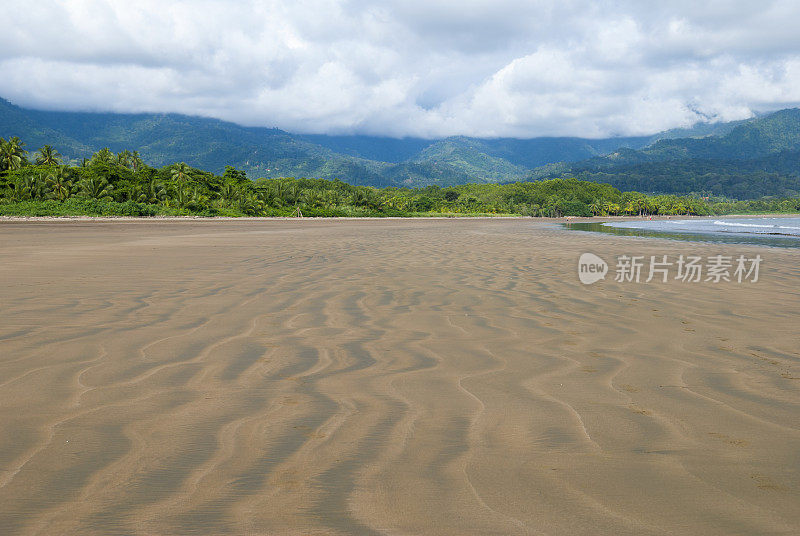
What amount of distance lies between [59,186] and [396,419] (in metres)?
Answer: 76.3

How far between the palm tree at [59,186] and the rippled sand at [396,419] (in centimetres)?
6905

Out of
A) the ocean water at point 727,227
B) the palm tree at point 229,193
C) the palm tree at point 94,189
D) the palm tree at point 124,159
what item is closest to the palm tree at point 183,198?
the palm tree at point 94,189

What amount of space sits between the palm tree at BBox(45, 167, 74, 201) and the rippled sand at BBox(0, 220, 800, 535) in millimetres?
69048

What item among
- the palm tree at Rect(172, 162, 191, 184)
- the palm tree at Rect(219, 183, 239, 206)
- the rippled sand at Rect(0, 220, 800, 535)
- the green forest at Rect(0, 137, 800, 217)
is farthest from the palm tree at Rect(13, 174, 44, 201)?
the rippled sand at Rect(0, 220, 800, 535)

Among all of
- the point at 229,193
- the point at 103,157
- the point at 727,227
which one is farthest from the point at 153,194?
the point at 727,227

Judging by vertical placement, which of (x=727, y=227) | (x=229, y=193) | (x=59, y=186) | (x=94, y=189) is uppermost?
(x=229, y=193)

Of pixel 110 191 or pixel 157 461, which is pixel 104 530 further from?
pixel 110 191

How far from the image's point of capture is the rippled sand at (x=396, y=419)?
240cm

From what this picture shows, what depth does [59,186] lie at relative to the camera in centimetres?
6556

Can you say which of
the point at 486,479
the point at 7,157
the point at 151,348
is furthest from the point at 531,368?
the point at 7,157

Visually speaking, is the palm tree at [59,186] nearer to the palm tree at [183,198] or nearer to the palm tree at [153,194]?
the palm tree at [153,194]

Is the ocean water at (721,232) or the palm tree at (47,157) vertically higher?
the palm tree at (47,157)

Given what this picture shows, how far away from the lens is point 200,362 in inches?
190

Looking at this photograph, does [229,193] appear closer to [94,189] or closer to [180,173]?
[180,173]
